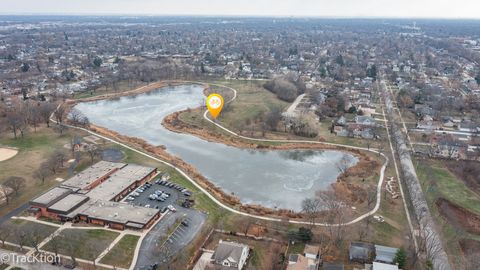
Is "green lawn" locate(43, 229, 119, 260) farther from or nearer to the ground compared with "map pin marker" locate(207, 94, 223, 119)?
nearer to the ground

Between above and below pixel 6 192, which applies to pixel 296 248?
below

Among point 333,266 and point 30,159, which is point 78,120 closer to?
point 30,159

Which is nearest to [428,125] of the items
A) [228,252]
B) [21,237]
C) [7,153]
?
[228,252]

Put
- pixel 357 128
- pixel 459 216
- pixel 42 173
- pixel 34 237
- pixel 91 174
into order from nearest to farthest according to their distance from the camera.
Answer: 1. pixel 34 237
2. pixel 459 216
3. pixel 91 174
4. pixel 42 173
5. pixel 357 128

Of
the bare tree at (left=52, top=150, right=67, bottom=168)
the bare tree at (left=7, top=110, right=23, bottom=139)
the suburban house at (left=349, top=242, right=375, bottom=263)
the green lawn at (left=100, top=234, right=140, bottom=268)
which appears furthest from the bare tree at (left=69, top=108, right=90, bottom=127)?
the suburban house at (left=349, top=242, right=375, bottom=263)

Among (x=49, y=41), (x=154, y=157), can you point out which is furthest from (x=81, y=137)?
(x=49, y=41)

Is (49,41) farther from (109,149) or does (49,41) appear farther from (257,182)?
(257,182)

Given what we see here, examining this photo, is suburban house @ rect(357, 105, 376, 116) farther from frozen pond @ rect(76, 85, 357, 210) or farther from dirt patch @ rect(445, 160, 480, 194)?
dirt patch @ rect(445, 160, 480, 194)

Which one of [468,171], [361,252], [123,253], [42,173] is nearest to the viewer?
[123,253]
